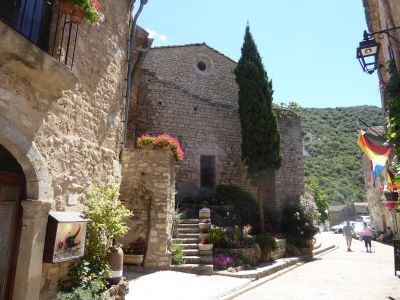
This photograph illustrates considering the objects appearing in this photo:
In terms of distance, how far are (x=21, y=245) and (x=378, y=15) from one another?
12059 mm

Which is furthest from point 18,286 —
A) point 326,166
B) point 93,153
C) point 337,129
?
point 337,129

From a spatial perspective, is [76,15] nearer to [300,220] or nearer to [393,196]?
[393,196]

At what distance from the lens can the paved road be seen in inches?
272

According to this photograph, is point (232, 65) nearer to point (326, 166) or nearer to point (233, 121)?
point (233, 121)

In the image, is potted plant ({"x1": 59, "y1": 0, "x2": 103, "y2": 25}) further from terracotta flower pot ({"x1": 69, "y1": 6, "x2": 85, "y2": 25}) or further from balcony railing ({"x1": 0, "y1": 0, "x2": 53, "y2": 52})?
balcony railing ({"x1": 0, "y1": 0, "x2": 53, "y2": 52})

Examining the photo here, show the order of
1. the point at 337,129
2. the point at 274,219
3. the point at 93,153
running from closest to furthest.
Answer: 1. the point at 93,153
2. the point at 274,219
3. the point at 337,129

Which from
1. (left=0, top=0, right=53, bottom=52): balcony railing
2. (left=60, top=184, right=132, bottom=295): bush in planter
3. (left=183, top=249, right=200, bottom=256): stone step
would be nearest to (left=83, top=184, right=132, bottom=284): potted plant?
(left=60, top=184, right=132, bottom=295): bush in planter

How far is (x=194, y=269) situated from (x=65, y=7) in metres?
7.20

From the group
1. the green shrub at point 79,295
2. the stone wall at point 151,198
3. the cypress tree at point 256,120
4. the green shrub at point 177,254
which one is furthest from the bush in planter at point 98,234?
the cypress tree at point 256,120

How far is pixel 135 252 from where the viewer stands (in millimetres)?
8727

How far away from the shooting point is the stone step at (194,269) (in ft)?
28.6

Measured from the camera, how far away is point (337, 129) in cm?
7538

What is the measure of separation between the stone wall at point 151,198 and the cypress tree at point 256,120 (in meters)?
5.98

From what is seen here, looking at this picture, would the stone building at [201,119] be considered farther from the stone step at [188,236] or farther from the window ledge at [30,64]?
the window ledge at [30,64]
